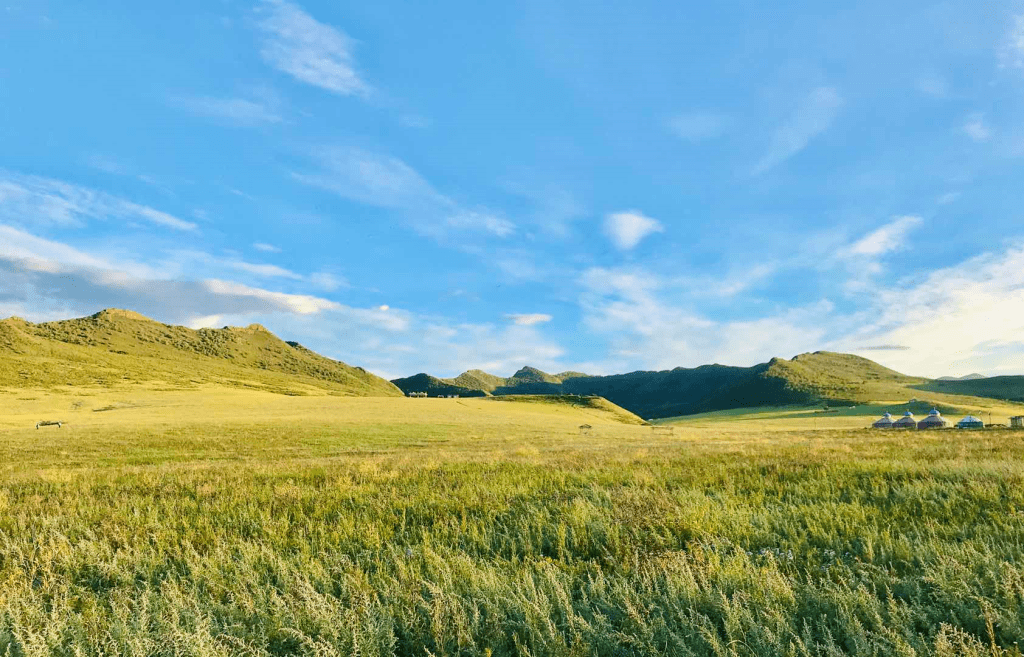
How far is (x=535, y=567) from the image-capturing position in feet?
16.3

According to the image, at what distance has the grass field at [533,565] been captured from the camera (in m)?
3.49

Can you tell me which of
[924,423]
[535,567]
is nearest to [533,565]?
[535,567]

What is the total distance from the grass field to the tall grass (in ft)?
0.10

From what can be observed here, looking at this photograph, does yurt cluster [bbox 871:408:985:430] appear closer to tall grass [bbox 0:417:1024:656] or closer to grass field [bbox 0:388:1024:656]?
tall grass [bbox 0:417:1024:656]

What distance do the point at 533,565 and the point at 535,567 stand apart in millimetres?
27

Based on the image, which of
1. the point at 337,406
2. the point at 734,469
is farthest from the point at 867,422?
the point at 734,469

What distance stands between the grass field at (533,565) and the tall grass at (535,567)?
0.10 ft

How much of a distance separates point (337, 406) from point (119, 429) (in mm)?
38144

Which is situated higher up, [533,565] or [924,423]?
[533,565]

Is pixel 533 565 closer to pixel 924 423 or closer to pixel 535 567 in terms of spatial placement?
pixel 535 567

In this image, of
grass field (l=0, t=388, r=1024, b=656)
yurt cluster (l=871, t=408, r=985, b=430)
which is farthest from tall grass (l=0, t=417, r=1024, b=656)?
yurt cluster (l=871, t=408, r=985, b=430)

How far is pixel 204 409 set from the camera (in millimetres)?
67062

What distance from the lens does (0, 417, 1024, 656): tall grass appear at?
137 inches

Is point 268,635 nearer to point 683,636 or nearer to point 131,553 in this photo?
point 683,636
